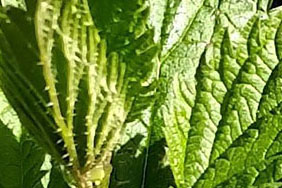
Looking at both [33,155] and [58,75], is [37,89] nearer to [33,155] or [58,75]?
[58,75]

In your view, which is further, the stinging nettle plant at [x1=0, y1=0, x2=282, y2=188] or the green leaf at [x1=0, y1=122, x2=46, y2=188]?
the green leaf at [x1=0, y1=122, x2=46, y2=188]

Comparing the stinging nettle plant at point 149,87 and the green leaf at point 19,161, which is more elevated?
the stinging nettle plant at point 149,87

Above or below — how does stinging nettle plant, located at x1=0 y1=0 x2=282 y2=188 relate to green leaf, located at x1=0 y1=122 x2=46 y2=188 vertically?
above

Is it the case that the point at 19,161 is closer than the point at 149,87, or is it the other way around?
the point at 149,87

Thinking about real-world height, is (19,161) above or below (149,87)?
below

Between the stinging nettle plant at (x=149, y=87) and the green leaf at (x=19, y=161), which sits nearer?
the stinging nettle plant at (x=149, y=87)
